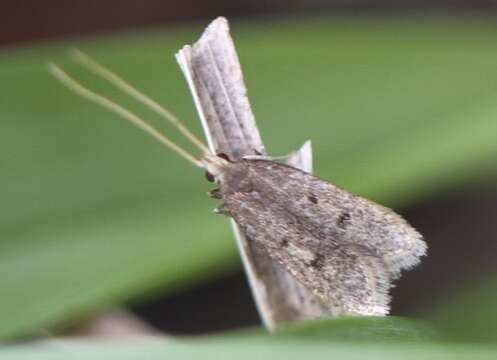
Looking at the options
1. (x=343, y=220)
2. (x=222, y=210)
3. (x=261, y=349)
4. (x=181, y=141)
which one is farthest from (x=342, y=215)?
(x=181, y=141)

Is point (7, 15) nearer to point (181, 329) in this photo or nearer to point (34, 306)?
point (181, 329)

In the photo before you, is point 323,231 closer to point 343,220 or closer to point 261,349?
point 343,220

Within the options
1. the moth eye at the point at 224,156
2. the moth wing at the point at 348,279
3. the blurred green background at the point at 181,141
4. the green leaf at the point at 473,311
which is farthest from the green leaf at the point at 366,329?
the green leaf at the point at 473,311

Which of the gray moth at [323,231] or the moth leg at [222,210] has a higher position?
the moth leg at [222,210]

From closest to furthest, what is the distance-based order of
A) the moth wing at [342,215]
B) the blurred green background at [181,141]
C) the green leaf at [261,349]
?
the green leaf at [261,349] < the moth wing at [342,215] < the blurred green background at [181,141]

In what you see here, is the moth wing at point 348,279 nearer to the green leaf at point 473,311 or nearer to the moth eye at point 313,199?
the moth eye at point 313,199

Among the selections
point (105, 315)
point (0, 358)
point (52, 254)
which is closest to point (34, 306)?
point (52, 254)

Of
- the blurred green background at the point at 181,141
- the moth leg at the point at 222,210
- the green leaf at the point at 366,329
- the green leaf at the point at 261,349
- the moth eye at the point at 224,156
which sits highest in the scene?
the blurred green background at the point at 181,141

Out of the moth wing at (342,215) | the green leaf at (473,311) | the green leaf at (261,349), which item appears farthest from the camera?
the green leaf at (473,311)
